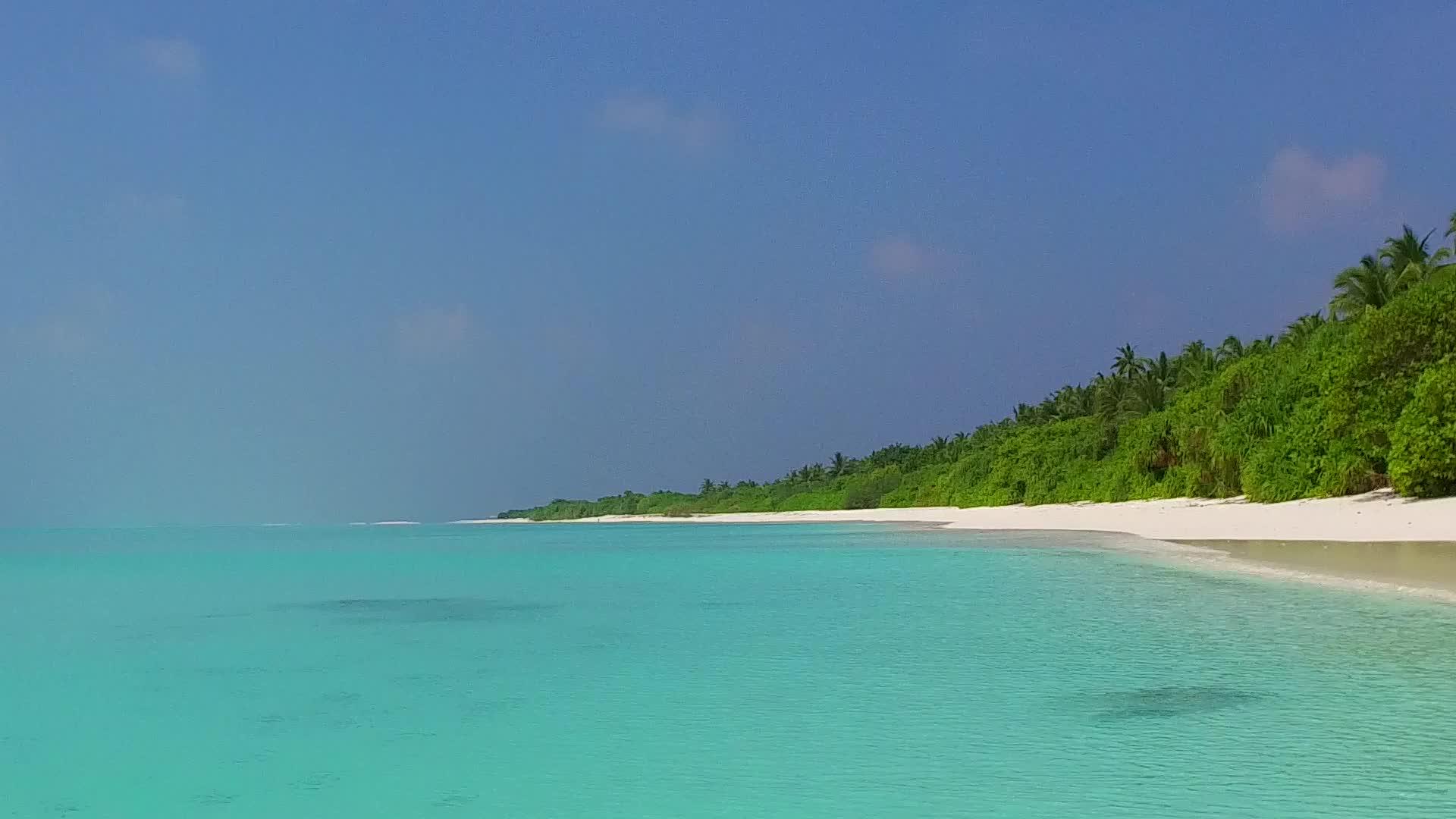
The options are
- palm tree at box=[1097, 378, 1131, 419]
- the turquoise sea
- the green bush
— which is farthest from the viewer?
palm tree at box=[1097, 378, 1131, 419]

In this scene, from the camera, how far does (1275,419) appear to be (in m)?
34.3

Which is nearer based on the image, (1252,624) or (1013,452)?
(1252,624)

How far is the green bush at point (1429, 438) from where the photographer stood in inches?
906

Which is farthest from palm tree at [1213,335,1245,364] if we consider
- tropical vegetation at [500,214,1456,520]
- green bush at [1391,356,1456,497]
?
green bush at [1391,356,1456,497]

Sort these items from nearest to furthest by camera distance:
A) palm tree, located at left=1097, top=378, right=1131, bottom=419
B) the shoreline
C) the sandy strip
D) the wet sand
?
the wet sand, the shoreline, the sandy strip, palm tree, located at left=1097, top=378, right=1131, bottom=419

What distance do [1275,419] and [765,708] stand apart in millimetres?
31802

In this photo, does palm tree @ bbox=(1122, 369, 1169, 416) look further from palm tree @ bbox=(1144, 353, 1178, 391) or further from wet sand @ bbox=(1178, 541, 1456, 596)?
wet sand @ bbox=(1178, 541, 1456, 596)

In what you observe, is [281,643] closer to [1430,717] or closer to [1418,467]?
[1430,717]

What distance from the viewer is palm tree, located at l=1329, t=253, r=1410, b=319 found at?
3928cm

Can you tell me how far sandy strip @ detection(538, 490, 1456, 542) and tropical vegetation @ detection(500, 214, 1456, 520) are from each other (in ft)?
3.12

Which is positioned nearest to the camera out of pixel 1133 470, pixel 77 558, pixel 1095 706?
pixel 1095 706

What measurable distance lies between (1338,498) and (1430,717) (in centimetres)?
2460

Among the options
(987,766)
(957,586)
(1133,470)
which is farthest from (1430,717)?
(1133,470)

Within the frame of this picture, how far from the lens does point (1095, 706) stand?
7227mm
